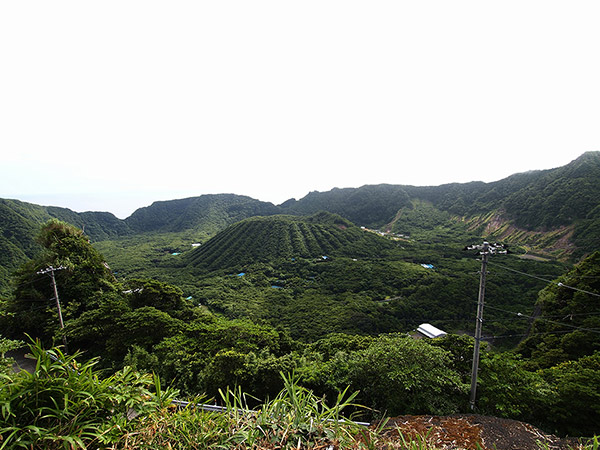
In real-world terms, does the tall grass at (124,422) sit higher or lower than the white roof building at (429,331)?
higher

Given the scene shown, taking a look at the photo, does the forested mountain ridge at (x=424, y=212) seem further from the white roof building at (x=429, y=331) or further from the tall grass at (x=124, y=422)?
the white roof building at (x=429, y=331)

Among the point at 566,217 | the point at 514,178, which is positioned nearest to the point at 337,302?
the point at 566,217

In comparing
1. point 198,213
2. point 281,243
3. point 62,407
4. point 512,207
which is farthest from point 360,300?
point 198,213

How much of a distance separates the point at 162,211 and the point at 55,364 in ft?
523

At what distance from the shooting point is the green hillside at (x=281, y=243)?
63.5 meters

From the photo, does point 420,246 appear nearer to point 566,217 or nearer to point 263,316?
point 566,217

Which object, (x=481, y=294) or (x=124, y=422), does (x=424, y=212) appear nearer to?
(x=481, y=294)

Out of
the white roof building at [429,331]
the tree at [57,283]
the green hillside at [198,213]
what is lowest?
the white roof building at [429,331]

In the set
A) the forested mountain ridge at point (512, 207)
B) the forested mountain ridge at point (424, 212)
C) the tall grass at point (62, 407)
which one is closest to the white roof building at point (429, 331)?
the tall grass at point (62, 407)

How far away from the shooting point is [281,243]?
223 feet

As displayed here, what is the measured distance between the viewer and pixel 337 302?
37375 millimetres

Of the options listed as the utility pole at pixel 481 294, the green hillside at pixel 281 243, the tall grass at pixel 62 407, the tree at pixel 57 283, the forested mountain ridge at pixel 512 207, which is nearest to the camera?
the tall grass at pixel 62 407

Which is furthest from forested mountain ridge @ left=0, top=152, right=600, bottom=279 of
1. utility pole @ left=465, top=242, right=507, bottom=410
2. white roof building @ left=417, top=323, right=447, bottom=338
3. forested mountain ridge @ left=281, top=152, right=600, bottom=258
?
white roof building @ left=417, top=323, right=447, bottom=338

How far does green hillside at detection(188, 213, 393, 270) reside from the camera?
6350 cm
